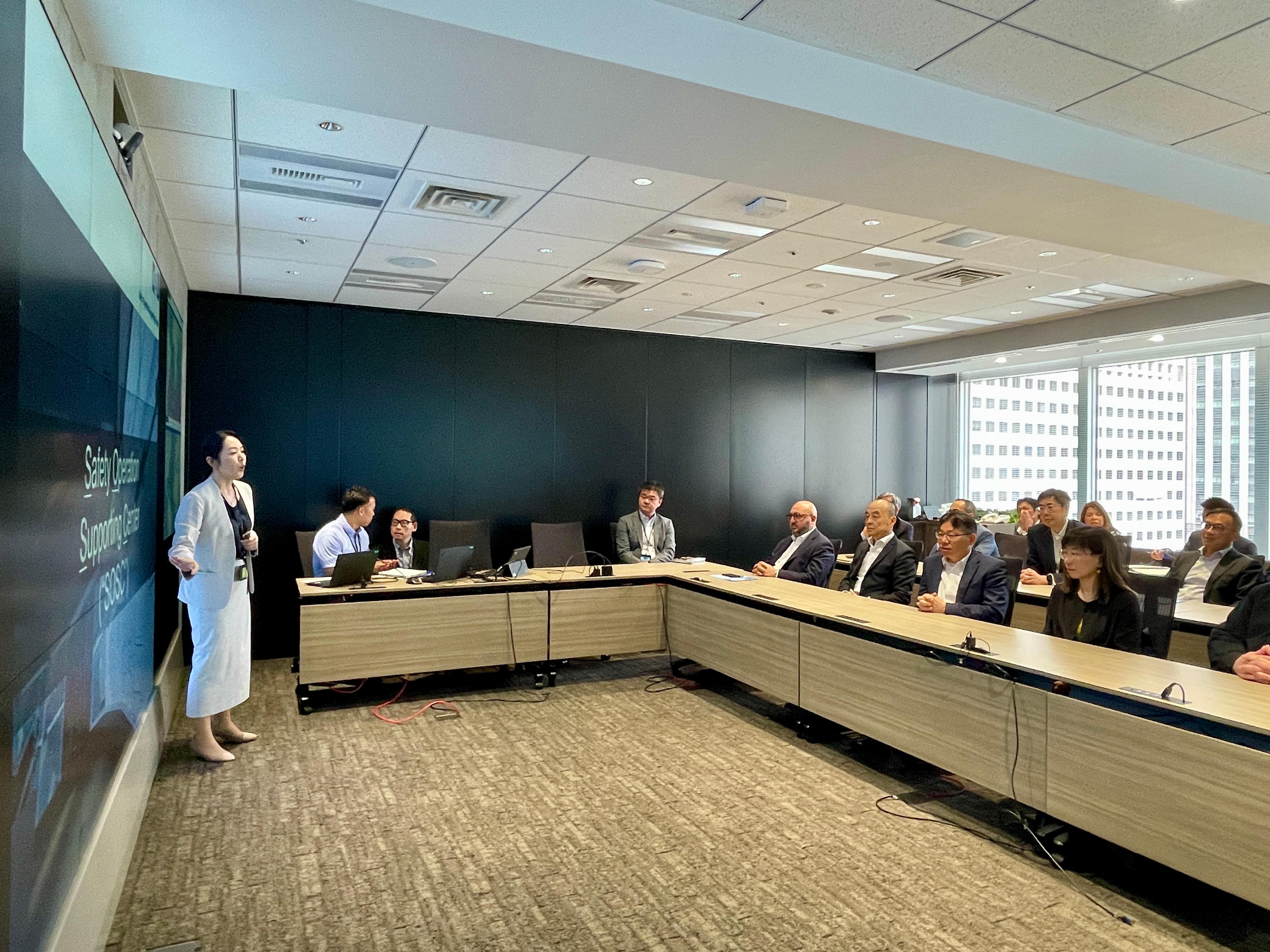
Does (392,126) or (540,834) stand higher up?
(392,126)

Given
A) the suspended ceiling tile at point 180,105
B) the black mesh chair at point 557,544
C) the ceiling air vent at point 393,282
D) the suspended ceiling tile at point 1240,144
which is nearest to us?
the suspended ceiling tile at point 180,105

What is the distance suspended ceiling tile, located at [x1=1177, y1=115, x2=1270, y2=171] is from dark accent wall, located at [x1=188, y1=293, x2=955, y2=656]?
5575mm

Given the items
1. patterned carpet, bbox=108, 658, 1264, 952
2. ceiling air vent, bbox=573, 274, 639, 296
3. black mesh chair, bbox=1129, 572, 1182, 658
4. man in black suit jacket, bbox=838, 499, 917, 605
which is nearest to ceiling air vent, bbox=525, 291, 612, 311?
ceiling air vent, bbox=573, 274, 639, 296

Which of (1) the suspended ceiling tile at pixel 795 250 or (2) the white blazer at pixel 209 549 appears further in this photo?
(1) the suspended ceiling tile at pixel 795 250

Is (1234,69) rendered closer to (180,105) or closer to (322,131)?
(322,131)

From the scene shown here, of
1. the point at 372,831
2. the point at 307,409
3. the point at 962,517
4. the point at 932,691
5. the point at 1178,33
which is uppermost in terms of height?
the point at 1178,33

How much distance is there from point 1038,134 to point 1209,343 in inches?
249

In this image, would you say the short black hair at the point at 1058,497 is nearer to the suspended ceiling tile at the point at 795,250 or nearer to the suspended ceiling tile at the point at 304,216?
the suspended ceiling tile at the point at 795,250

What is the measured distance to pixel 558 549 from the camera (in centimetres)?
798

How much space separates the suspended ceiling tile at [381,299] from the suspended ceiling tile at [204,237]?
4.12ft

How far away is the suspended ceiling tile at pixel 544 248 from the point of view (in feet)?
17.1

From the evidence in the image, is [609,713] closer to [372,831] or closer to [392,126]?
[372,831]

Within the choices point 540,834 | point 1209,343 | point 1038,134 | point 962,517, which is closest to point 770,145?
point 1038,134

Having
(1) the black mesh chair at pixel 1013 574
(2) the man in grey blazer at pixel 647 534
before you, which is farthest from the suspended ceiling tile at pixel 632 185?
(2) the man in grey blazer at pixel 647 534
